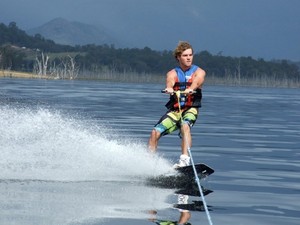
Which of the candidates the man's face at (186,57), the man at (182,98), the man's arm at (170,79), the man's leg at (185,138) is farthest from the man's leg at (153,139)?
the man's face at (186,57)

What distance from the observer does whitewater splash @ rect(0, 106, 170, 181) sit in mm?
12219

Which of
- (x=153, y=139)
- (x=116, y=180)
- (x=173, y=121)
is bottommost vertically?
(x=116, y=180)

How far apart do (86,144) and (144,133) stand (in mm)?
8204

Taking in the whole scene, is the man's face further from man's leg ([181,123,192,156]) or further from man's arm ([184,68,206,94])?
man's leg ([181,123,192,156])

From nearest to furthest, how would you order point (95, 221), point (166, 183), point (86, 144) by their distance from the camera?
point (95, 221) < point (166, 183) < point (86, 144)

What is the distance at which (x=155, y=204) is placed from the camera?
9922 mm

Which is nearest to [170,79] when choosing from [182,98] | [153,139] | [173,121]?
[182,98]

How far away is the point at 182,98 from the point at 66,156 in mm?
2212

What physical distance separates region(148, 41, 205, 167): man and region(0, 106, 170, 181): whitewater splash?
0.41m

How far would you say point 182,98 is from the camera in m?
12.6

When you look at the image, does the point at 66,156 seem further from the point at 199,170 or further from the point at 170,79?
the point at 199,170

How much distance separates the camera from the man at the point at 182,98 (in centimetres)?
1242

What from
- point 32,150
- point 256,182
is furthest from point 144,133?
point 256,182

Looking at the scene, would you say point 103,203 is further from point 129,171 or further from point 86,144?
point 86,144
